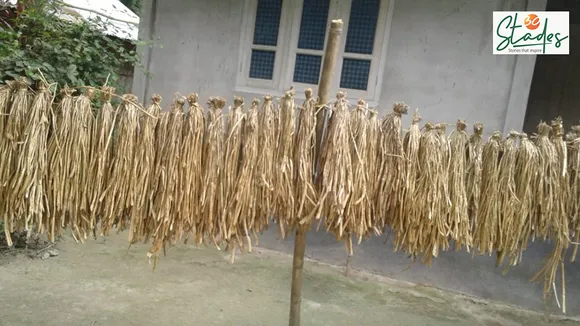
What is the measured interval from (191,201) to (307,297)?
2.57m

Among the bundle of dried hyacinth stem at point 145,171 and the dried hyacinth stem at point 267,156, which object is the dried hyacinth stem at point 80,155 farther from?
the dried hyacinth stem at point 267,156

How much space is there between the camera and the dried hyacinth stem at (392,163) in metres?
1.81

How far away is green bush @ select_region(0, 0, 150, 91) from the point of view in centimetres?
370

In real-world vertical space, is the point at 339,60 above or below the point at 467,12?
below

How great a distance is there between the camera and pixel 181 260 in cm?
467

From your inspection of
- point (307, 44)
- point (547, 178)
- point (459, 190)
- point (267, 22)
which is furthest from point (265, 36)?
point (547, 178)

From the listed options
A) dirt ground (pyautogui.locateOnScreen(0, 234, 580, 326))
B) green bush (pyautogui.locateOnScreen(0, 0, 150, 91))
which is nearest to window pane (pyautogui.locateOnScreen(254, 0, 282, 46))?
green bush (pyautogui.locateOnScreen(0, 0, 150, 91))

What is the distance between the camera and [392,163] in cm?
183

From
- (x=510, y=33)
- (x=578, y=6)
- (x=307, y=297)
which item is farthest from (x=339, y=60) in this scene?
(x=578, y=6)

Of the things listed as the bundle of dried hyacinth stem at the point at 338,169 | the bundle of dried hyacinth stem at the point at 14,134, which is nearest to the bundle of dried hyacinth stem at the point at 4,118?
the bundle of dried hyacinth stem at the point at 14,134

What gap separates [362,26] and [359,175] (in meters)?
2.92

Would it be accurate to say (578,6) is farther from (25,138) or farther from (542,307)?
(25,138)

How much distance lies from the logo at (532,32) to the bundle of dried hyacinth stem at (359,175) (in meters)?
1.21

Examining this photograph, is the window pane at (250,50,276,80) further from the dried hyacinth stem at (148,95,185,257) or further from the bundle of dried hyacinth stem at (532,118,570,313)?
the bundle of dried hyacinth stem at (532,118,570,313)
